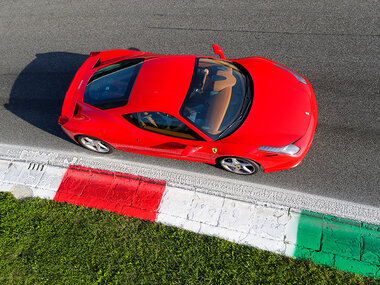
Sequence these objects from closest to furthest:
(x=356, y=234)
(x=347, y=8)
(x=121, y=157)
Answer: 1. (x=356, y=234)
2. (x=121, y=157)
3. (x=347, y=8)

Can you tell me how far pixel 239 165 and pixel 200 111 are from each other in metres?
1.23

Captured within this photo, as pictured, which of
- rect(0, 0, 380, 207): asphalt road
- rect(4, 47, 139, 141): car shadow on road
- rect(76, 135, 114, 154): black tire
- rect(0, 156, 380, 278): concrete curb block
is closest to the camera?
rect(0, 156, 380, 278): concrete curb block

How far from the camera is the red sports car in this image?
499 cm

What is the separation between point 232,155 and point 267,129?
27.9 inches

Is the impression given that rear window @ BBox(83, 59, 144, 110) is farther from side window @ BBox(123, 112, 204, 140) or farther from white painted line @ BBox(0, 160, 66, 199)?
white painted line @ BBox(0, 160, 66, 199)

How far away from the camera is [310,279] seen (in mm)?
4625

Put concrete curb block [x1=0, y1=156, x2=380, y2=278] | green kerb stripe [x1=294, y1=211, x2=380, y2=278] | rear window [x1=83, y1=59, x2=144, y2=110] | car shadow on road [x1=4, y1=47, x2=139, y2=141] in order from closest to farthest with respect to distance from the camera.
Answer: green kerb stripe [x1=294, y1=211, x2=380, y2=278]
concrete curb block [x1=0, y1=156, x2=380, y2=278]
rear window [x1=83, y1=59, x2=144, y2=110]
car shadow on road [x1=4, y1=47, x2=139, y2=141]

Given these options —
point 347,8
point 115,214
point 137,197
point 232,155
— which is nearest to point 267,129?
point 232,155

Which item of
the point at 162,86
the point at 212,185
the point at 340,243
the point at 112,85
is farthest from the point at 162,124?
the point at 340,243

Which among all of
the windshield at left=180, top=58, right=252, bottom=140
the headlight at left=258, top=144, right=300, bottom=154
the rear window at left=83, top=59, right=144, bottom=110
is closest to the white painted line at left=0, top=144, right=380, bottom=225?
the headlight at left=258, top=144, right=300, bottom=154

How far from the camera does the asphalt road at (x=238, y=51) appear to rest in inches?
221

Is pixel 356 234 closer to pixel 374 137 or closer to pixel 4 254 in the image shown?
pixel 374 137

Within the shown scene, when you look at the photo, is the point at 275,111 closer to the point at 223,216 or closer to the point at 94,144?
the point at 223,216

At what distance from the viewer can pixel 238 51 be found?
726 cm
